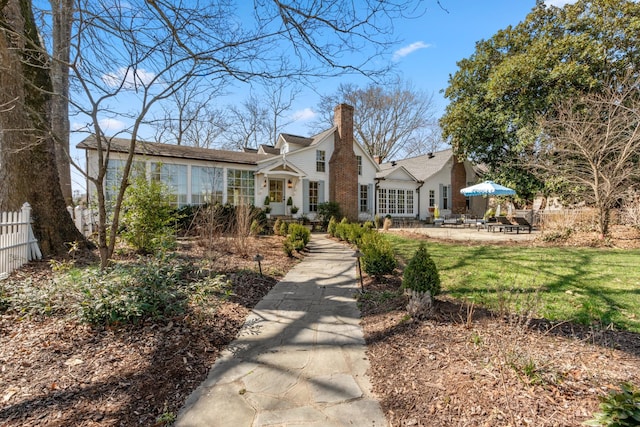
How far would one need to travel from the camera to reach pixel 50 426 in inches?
77.5

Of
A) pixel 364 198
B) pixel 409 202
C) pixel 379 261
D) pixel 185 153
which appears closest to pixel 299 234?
pixel 379 261

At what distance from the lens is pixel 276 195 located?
1706 cm

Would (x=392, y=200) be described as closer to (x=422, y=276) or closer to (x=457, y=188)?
(x=457, y=188)

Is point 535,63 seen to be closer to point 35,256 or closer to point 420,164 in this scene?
point 420,164

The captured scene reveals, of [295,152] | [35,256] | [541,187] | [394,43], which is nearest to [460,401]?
[394,43]

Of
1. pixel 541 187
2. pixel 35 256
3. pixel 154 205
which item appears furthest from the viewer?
pixel 541 187

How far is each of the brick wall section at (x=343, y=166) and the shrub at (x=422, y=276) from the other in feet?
46.6

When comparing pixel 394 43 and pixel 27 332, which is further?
pixel 394 43

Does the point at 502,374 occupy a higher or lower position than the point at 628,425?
lower

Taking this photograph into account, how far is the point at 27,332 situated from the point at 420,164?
85.4 ft

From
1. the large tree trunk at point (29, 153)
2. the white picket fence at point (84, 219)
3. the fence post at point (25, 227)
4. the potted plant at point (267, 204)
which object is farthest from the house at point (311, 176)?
the fence post at point (25, 227)

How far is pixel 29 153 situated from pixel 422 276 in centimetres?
777

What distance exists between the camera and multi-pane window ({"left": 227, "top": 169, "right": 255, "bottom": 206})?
15539 mm

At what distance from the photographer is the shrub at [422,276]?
3.55 meters
